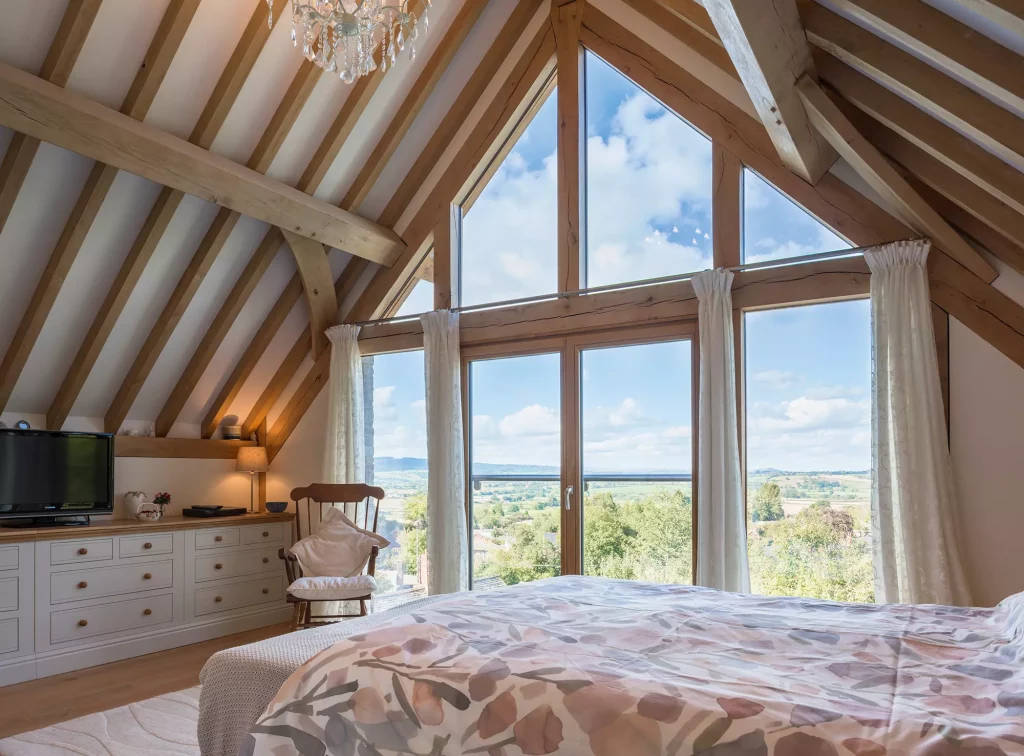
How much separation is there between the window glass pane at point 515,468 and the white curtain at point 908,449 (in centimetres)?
183

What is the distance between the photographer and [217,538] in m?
5.02

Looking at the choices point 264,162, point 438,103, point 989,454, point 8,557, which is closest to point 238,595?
point 8,557

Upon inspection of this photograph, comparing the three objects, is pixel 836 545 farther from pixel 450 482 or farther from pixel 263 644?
pixel 263 644

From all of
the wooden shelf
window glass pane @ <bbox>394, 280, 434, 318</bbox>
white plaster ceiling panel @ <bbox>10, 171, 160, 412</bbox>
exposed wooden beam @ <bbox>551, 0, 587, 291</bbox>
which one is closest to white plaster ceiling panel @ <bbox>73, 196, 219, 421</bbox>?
white plaster ceiling panel @ <bbox>10, 171, 160, 412</bbox>

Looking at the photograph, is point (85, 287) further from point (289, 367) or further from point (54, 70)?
point (289, 367)

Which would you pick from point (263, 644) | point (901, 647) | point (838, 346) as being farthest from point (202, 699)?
point (838, 346)

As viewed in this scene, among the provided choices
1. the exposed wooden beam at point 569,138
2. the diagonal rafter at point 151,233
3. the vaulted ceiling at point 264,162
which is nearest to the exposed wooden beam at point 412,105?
the vaulted ceiling at point 264,162

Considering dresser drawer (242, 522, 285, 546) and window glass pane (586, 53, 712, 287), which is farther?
dresser drawer (242, 522, 285, 546)

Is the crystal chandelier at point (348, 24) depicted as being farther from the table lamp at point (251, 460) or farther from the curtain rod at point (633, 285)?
the table lamp at point (251, 460)

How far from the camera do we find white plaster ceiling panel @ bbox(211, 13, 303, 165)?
13.1ft

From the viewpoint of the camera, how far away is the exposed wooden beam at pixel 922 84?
8.02 ft

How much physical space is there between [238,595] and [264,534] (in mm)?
444

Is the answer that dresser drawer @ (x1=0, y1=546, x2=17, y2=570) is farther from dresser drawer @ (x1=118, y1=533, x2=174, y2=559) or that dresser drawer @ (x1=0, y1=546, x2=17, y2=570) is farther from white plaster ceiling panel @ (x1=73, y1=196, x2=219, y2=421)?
white plaster ceiling panel @ (x1=73, y1=196, x2=219, y2=421)

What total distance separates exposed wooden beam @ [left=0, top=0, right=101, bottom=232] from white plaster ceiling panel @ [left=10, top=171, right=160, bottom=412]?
1.50ft
